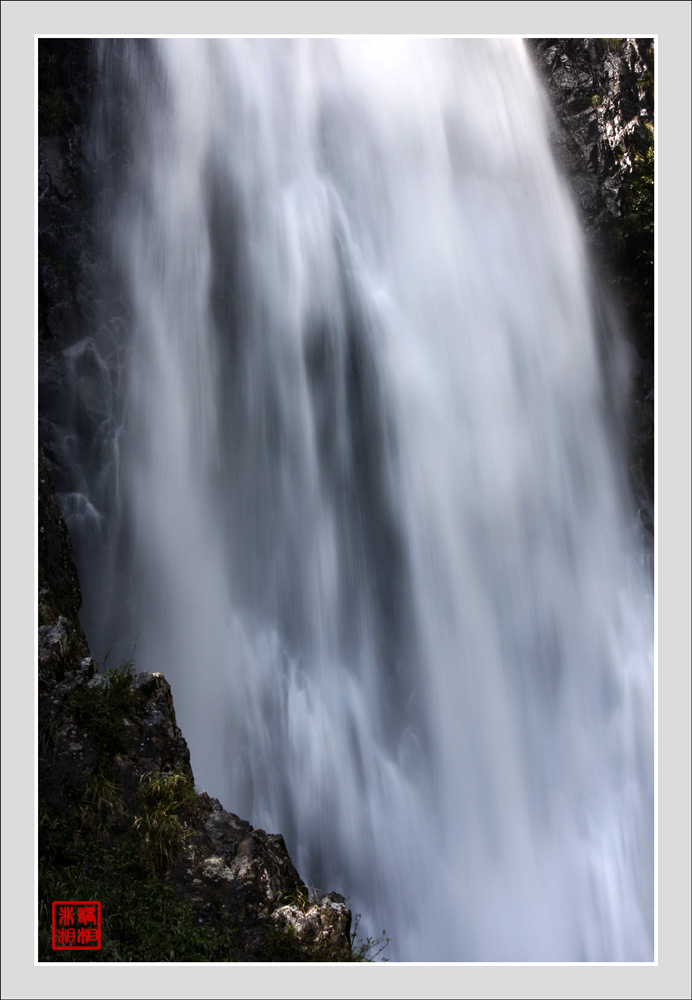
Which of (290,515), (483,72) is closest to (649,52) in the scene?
(483,72)

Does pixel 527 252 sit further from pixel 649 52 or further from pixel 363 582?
pixel 363 582

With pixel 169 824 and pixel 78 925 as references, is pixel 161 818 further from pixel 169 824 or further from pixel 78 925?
pixel 78 925

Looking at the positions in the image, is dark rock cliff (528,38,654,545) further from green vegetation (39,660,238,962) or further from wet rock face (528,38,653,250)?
green vegetation (39,660,238,962)

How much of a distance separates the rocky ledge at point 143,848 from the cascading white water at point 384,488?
1.81m

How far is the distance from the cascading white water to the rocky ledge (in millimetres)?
1808

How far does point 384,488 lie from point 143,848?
182 inches

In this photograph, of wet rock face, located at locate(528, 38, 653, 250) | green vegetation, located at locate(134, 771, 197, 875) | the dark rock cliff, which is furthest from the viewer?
wet rock face, located at locate(528, 38, 653, 250)

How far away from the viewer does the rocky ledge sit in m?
5.16

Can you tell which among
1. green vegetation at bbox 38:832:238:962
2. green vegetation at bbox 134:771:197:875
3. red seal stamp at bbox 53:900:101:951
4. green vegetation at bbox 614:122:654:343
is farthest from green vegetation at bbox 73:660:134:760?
green vegetation at bbox 614:122:654:343

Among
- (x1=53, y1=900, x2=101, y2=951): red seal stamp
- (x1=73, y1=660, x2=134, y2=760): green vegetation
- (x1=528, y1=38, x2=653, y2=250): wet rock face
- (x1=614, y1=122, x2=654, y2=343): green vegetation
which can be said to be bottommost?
(x1=53, y1=900, x2=101, y2=951): red seal stamp

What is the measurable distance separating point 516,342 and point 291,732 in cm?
549

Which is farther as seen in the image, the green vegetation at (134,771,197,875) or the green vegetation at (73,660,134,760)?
the green vegetation at (73,660,134,760)

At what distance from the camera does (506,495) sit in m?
8.25

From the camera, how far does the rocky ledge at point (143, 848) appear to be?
5.16m
